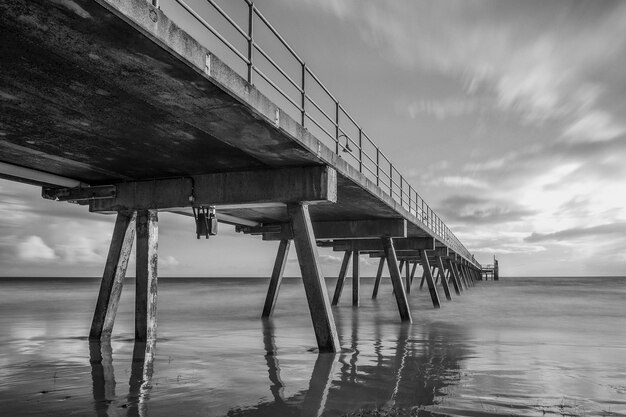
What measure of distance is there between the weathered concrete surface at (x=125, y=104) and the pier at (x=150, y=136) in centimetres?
2

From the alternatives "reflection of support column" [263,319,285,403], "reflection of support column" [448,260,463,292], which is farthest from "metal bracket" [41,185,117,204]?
"reflection of support column" [448,260,463,292]

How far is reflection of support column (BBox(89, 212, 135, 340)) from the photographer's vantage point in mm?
10523

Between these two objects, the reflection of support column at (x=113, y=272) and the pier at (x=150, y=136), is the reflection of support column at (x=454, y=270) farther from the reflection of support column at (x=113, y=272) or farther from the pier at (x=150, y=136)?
the reflection of support column at (x=113, y=272)

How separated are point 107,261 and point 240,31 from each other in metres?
6.49

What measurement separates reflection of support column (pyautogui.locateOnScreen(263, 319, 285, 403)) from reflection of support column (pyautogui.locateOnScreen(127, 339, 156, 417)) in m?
1.47

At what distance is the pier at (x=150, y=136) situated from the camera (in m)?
4.29

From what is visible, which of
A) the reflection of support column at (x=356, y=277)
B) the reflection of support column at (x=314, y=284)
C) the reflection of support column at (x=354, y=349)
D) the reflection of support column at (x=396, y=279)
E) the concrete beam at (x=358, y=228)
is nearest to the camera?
the reflection of support column at (x=354, y=349)

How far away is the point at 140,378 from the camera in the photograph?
681 centimetres

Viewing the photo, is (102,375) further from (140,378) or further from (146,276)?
(146,276)

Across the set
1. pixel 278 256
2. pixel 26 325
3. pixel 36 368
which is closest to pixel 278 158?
pixel 36 368

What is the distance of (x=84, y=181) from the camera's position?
10.5m

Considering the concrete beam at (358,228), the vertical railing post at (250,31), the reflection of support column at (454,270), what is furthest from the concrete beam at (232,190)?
the reflection of support column at (454,270)

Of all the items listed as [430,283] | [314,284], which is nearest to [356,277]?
[430,283]

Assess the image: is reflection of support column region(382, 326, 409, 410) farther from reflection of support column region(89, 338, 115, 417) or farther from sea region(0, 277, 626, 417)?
reflection of support column region(89, 338, 115, 417)
